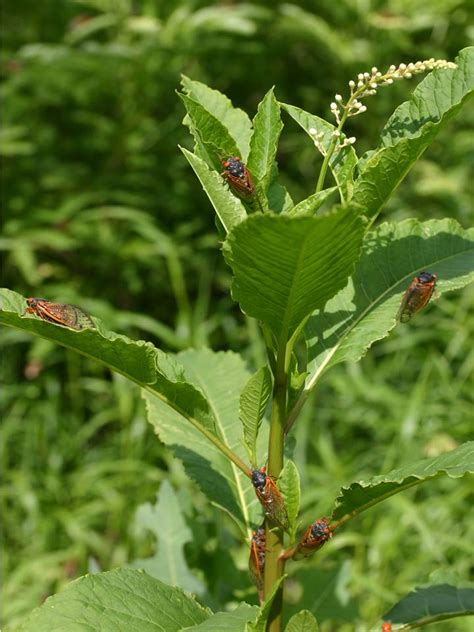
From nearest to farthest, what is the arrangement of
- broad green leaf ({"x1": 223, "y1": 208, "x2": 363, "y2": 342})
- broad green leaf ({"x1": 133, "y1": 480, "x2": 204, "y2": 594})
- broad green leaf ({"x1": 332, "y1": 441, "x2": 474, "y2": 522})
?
1. broad green leaf ({"x1": 223, "y1": 208, "x2": 363, "y2": 342})
2. broad green leaf ({"x1": 332, "y1": 441, "x2": 474, "y2": 522})
3. broad green leaf ({"x1": 133, "y1": 480, "x2": 204, "y2": 594})

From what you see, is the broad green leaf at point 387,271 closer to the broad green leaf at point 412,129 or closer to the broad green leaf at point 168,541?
the broad green leaf at point 412,129

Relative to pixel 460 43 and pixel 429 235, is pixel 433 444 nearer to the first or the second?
pixel 429 235

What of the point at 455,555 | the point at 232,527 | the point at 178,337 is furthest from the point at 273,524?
the point at 178,337

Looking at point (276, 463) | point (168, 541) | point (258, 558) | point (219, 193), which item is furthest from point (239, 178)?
point (168, 541)

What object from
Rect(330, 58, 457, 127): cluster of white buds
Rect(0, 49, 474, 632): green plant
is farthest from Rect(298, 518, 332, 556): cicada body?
Rect(330, 58, 457, 127): cluster of white buds

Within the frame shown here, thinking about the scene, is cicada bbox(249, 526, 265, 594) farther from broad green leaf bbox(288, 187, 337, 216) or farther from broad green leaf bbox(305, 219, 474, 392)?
broad green leaf bbox(288, 187, 337, 216)

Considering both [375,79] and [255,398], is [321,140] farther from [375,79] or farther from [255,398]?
[255,398]
